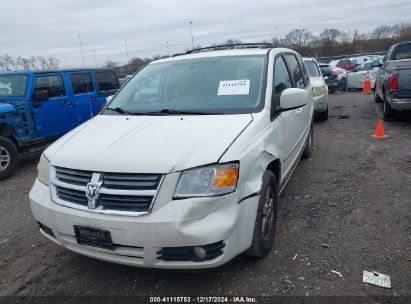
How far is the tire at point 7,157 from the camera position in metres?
6.26

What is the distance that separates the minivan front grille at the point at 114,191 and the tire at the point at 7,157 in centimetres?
428

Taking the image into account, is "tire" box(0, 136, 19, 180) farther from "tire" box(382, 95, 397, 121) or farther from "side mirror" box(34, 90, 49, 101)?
"tire" box(382, 95, 397, 121)

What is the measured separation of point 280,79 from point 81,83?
5509 millimetres

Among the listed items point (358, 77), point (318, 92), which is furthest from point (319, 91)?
point (358, 77)

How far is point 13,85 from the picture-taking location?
6965 mm

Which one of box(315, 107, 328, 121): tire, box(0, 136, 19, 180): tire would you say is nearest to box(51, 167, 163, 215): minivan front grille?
box(0, 136, 19, 180): tire

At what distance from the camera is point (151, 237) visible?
7.99ft

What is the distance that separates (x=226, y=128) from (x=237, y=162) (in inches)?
17.0

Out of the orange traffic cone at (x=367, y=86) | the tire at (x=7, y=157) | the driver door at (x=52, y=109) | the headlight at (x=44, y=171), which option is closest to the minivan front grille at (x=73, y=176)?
the headlight at (x=44, y=171)

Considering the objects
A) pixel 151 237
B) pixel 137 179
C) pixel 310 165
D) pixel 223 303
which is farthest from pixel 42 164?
pixel 310 165

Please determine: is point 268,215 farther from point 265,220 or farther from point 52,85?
point 52,85

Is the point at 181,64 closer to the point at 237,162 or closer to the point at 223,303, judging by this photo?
the point at 237,162

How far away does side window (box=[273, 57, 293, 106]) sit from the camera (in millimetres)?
3675

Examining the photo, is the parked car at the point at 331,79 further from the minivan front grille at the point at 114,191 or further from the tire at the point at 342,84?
the minivan front grille at the point at 114,191
